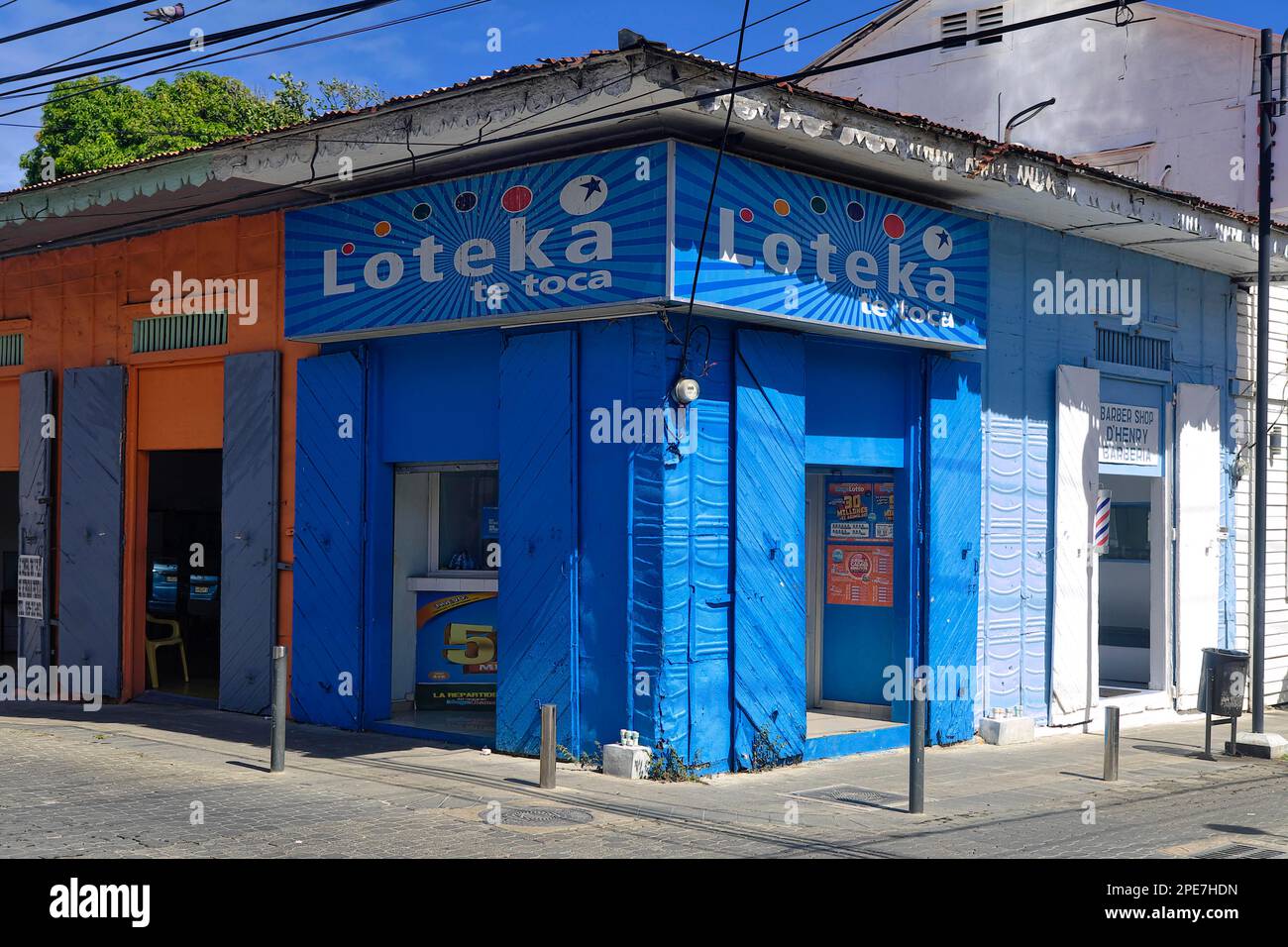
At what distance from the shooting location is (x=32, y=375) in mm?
15570

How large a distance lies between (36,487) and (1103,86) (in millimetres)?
16340

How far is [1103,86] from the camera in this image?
68.8ft

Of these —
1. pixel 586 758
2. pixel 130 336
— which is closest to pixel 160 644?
pixel 130 336

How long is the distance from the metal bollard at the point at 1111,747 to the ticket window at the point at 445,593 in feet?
18.4

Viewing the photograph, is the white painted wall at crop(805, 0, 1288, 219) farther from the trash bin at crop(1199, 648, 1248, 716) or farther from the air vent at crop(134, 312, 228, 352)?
the air vent at crop(134, 312, 228, 352)

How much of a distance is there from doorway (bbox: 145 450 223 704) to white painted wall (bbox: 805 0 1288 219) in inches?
481

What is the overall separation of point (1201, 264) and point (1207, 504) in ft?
9.56

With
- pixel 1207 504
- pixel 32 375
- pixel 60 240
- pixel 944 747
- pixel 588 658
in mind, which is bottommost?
pixel 944 747

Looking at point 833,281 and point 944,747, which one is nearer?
point 833,281

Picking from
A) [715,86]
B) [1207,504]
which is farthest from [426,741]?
[1207,504]
